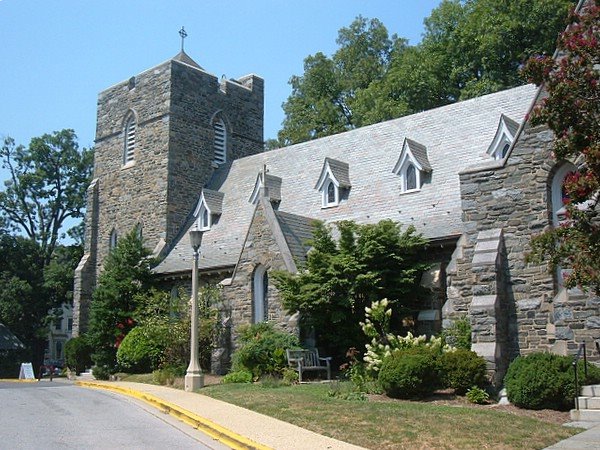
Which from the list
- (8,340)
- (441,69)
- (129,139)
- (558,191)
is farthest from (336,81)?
(558,191)

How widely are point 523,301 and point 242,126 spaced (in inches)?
878

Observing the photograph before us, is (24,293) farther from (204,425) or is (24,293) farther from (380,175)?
(204,425)

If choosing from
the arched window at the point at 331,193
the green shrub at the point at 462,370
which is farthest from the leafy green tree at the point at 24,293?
the green shrub at the point at 462,370

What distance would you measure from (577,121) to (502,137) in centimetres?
1002

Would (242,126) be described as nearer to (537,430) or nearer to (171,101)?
(171,101)

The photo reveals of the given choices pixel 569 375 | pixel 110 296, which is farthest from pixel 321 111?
pixel 569 375

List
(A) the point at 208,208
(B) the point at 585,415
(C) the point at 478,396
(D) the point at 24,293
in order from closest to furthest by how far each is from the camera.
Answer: (B) the point at 585,415, (C) the point at 478,396, (A) the point at 208,208, (D) the point at 24,293

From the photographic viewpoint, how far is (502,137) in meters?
20.7

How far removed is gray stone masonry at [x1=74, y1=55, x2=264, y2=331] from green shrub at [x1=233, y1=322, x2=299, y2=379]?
1153cm

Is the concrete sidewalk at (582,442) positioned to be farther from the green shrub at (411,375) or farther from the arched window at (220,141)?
the arched window at (220,141)

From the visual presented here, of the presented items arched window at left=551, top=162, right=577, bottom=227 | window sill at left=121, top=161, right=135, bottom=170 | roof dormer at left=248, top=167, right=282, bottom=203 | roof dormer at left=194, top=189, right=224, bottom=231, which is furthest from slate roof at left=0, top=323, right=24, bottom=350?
arched window at left=551, top=162, right=577, bottom=227

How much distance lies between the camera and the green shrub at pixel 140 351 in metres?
25.3

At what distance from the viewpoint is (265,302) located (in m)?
22.0

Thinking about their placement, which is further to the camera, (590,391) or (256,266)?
(256,266)
